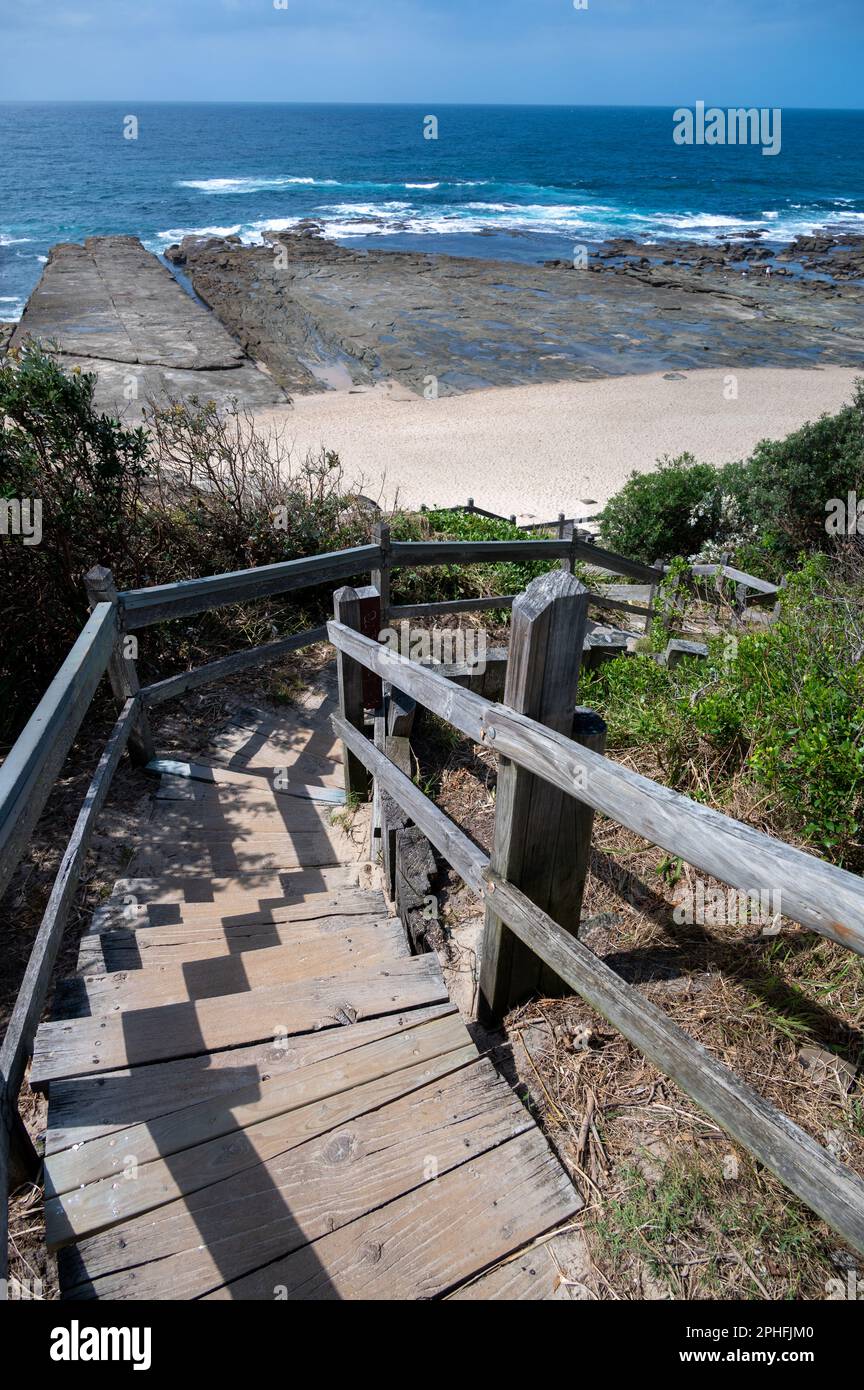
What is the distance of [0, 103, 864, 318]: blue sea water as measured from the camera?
1940 inches

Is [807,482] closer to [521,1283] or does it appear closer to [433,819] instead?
[433,819]

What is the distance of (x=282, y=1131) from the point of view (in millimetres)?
2150

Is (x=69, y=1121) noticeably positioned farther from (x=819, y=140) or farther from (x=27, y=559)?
(x=819, y=140)

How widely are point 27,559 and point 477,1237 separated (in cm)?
459

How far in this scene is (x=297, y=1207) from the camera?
6.48 ft

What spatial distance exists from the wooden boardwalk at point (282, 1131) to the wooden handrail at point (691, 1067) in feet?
1.44

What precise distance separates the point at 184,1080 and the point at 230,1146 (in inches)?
11.1

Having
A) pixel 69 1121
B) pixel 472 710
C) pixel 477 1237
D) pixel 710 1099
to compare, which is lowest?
pixel 477 1237

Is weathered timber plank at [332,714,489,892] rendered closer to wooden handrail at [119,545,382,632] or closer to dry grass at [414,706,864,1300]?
dry grass at [414,706,864,1300]

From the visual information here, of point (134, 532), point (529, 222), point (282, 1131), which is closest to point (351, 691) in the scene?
point (282, 1131)

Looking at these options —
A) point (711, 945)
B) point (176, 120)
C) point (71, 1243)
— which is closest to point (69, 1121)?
point (71, 1243)

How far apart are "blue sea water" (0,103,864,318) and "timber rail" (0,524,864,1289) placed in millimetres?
36210

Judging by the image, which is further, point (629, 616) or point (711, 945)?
point (629, 616)

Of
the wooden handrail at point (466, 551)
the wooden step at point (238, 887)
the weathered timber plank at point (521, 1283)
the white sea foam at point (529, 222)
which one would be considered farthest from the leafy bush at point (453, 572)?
the white sea foam at point (529, 222)
